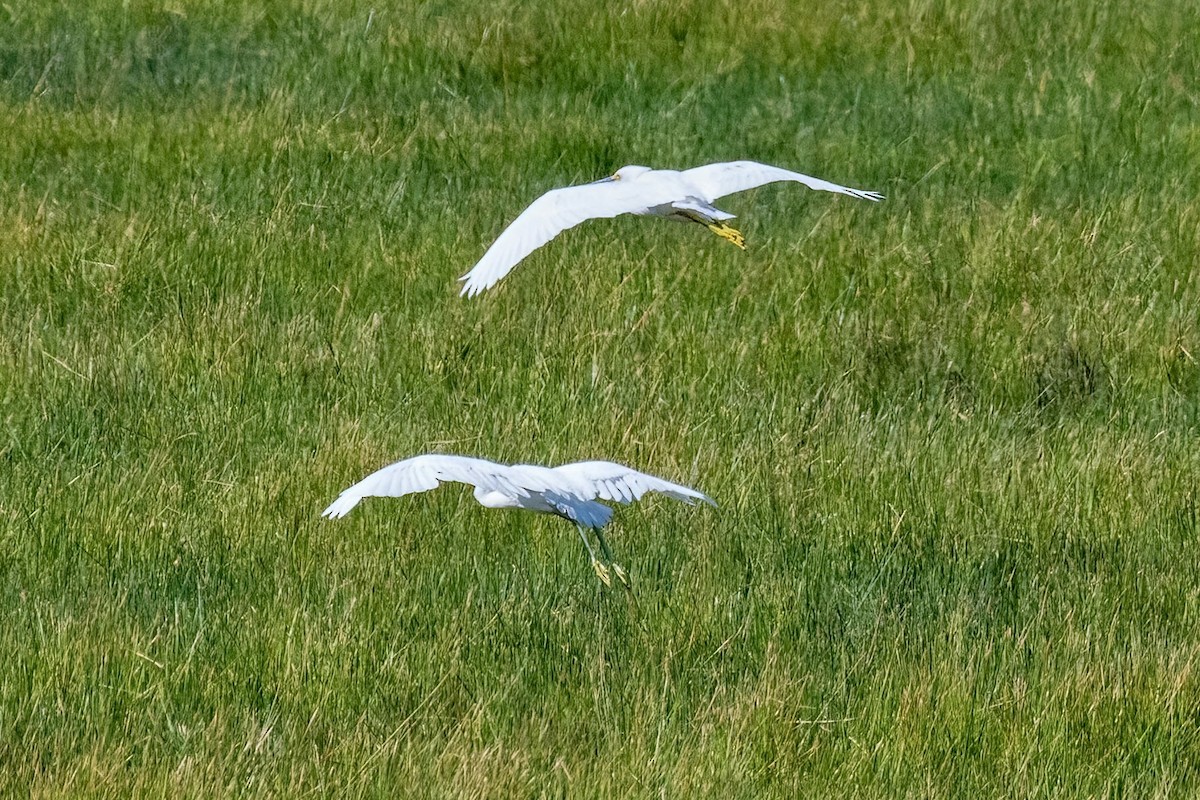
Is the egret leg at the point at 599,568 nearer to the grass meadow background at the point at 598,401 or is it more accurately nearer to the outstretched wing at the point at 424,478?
the grass meadow background at the point at 598,401

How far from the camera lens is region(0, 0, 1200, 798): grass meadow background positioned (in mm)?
3613

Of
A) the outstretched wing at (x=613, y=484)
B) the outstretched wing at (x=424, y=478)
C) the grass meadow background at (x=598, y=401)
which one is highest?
the outstretched wing at (x=424, y=478)

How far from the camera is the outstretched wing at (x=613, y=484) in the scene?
3705mm

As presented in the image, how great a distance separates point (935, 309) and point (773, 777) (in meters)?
3.16

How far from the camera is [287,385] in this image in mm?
5539

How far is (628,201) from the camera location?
436cm

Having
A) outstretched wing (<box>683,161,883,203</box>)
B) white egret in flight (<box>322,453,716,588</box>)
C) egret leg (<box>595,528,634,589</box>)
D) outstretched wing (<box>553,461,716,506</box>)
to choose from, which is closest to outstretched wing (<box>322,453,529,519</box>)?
white egret in flight (<box>322,453,716,588</box>)

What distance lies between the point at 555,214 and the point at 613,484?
2.50 ft

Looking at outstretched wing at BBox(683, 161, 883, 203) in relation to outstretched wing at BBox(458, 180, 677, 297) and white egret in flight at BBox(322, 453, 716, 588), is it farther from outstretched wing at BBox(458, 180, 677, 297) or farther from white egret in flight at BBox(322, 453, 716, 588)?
white egret in flight at BBox(322, 453, 716, 588)

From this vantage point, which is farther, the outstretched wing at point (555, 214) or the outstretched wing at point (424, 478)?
the outstretched wing at point (555, 214)

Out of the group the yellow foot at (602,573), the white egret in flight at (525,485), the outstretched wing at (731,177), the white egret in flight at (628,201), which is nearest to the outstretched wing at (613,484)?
the white egret in flight at (525,485)

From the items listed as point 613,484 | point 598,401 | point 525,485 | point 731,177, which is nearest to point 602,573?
point 613,484

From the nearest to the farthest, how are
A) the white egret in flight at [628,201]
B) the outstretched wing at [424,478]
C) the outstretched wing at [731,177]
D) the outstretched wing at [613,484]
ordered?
the outstretched wing at [424,478] < the outstretched wing at [613,484] < the white egret in flight at [628,201] < the outstretched wing at [731,177]

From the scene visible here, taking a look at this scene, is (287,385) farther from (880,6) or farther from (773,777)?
(880,6)
